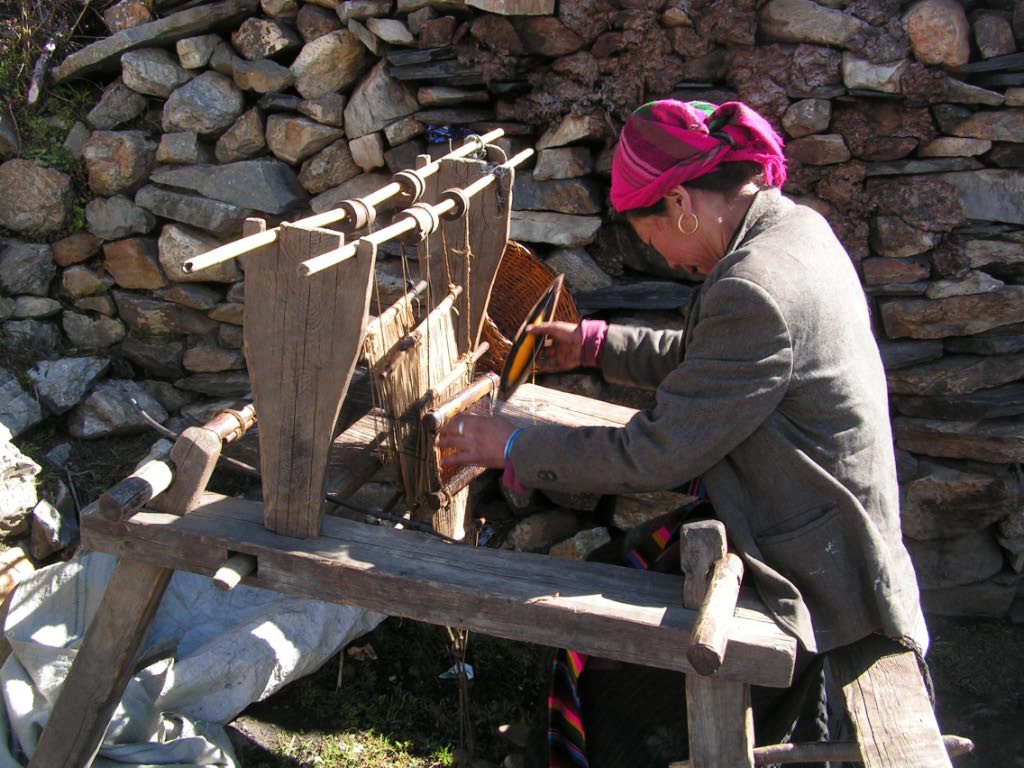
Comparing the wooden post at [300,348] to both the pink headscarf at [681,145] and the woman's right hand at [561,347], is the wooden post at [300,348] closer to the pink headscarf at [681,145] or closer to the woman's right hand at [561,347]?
the pink headscarf at [681,145]

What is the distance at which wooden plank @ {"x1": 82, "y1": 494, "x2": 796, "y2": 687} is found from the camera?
6.11 ft

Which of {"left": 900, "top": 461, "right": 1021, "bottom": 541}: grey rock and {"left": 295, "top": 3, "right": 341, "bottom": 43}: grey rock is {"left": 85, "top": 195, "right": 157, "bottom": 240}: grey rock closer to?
{"left": 295, "top": 3, "right": 341, "bottom": 43}: grey rock

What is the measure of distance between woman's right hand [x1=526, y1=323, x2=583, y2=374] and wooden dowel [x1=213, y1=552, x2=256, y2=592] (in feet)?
3.50

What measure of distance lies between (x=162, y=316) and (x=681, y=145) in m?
3.21

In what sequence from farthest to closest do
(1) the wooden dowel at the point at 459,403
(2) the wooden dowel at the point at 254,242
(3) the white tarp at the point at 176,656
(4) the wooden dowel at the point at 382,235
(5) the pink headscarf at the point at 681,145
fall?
(3) the white tarp at the point at 176,656
(1) the wooden dowel at the point at 459,403
(5) the pink headscarf at the point at 681,145
(4) the wooden dowel at the point at 382,235
(2) the wooden dowel at the point at 254,242

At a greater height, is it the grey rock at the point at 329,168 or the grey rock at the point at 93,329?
the grey rock at the point at 329,168

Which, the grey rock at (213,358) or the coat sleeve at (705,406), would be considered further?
the grey rock at (213,358)

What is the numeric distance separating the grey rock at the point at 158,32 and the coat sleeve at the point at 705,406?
10.2ft

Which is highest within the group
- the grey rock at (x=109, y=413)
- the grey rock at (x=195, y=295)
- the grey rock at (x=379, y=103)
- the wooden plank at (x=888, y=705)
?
the grey rock at (x=379, y=103)

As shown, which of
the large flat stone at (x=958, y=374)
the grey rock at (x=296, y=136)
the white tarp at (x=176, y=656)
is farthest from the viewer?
the grey rock at (x=296, y=136)

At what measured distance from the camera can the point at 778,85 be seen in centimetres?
363

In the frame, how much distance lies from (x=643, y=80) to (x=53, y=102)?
2897 millimetres

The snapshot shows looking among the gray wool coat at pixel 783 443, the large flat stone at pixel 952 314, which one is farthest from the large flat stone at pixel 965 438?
the gray wool coat at pixel 783 443

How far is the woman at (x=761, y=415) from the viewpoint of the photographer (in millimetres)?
1894
